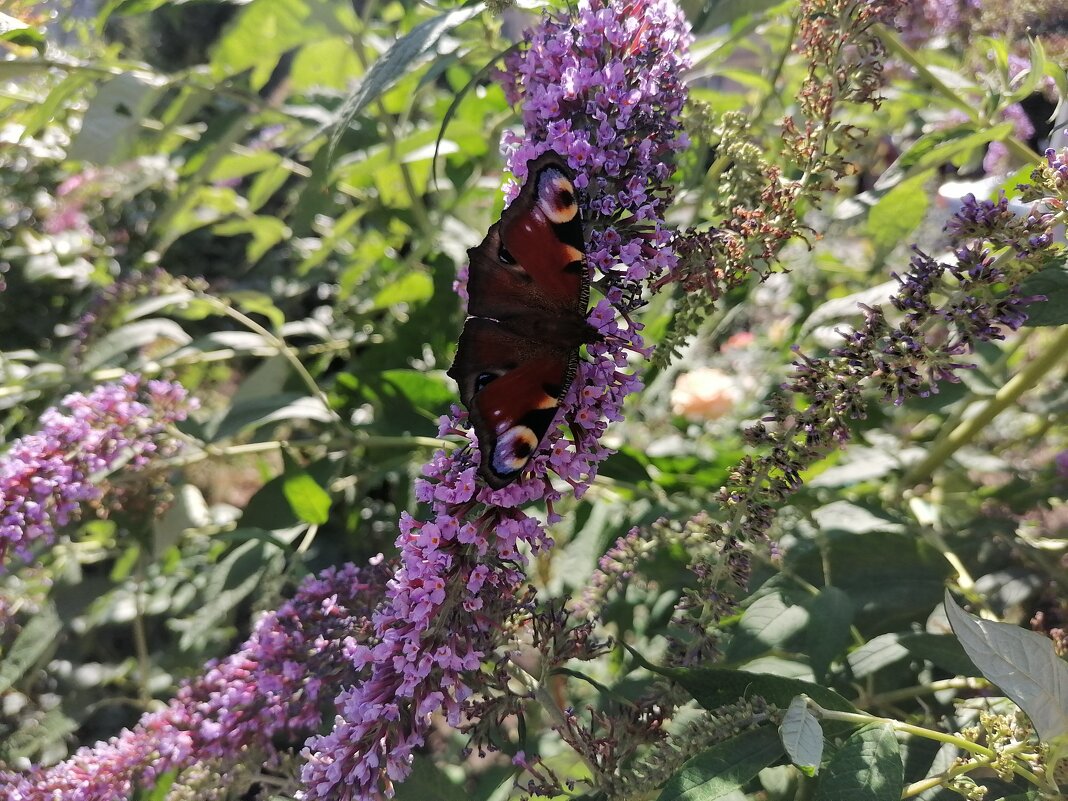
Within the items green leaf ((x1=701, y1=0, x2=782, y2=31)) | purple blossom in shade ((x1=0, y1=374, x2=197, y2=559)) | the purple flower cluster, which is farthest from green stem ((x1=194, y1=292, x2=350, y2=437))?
the purple flower cluster

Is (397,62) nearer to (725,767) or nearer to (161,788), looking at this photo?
(725,767)

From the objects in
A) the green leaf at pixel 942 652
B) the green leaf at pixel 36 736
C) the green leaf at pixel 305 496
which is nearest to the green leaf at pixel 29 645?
the green leaf at pixel 36 736

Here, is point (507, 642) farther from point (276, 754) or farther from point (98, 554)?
point (98, 554)

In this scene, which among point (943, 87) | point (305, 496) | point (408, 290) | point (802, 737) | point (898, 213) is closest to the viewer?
point (802, 737)

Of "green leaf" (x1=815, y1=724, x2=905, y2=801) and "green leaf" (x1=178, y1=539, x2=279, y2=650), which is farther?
"green leaf" (x1=178, y1=539, x2=279, y2=650)

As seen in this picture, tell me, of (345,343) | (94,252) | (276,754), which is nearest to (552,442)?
(276,754)

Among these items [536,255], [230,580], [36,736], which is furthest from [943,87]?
[36,736]

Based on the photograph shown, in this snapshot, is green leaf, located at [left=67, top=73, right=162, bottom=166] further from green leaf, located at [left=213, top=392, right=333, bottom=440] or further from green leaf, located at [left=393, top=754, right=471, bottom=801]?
green leaf, located at [left=393, top=754, right=471, bottom=801]
